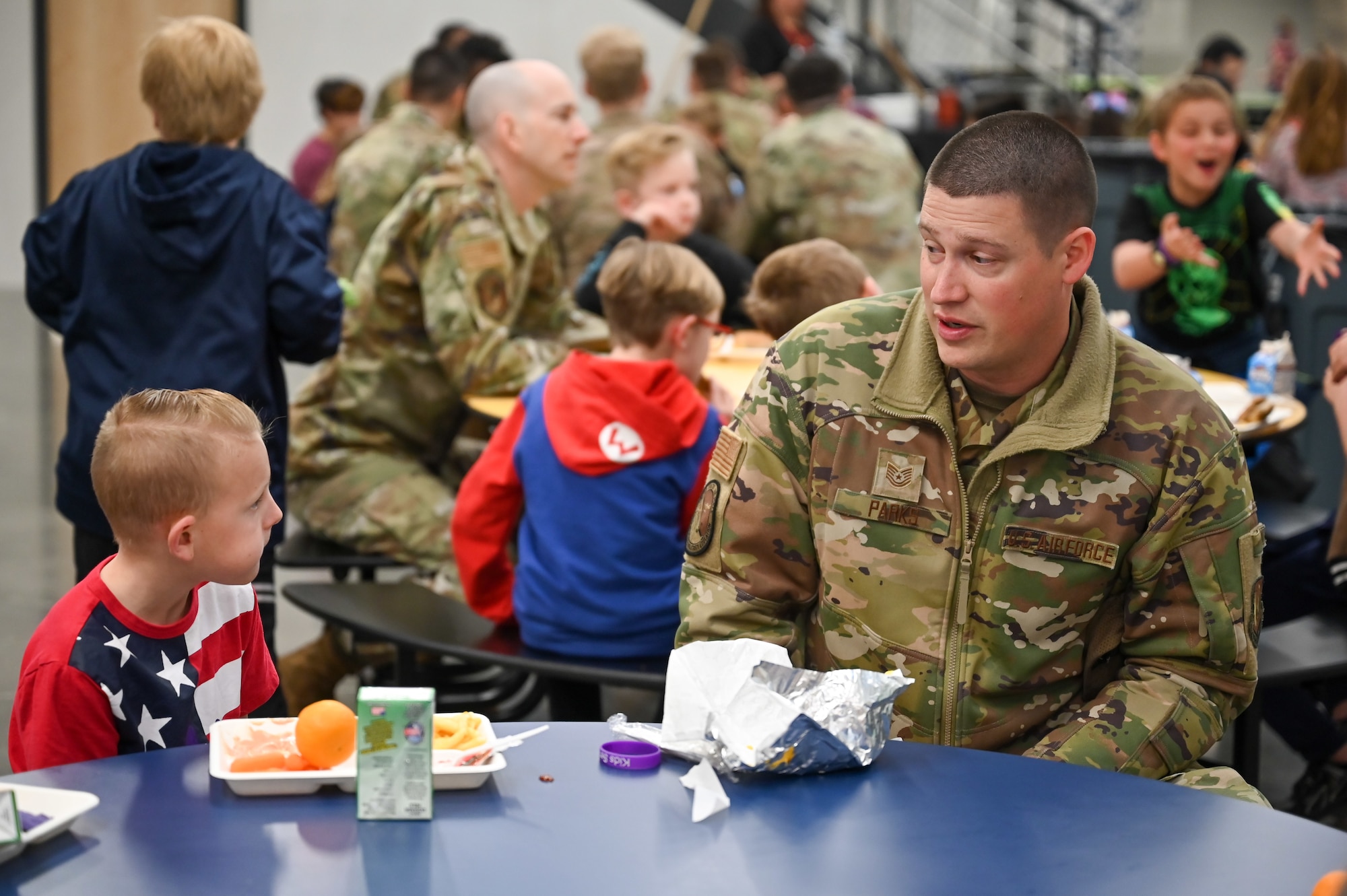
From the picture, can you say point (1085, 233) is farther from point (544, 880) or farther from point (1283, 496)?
point (1283, 496)

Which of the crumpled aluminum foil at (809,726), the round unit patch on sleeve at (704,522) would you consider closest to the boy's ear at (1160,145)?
the round unit patch on sleeve at (704,522)

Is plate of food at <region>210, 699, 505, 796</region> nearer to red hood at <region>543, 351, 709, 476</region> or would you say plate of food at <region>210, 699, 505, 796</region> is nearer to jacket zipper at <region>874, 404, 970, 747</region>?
jacket zipper at <region>874, 404, 970, 747</region>

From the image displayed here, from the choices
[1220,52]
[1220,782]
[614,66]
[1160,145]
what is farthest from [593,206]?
[1220,52]

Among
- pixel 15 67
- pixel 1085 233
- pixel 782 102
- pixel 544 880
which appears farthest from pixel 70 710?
pixel 15 67

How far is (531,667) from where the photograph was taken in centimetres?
294

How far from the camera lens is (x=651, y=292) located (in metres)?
3.04

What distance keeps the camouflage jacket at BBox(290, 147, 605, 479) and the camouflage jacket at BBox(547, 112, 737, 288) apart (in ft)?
5.12

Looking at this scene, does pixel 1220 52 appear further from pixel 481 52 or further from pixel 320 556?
pixel 320 556

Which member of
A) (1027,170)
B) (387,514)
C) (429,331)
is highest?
(1027,170)

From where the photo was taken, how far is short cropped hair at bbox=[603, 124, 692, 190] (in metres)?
4.51

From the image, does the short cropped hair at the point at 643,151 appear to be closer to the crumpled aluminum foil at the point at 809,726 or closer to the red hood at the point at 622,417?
the red hood at the point at 622,417

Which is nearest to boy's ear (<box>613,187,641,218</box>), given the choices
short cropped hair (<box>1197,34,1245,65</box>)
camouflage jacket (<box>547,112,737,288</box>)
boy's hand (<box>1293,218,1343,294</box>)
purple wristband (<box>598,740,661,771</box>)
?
camouflage jacket (<box>547,112,737,288</box>)

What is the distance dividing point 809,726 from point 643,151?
323 centimetres

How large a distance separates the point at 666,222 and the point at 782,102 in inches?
145
